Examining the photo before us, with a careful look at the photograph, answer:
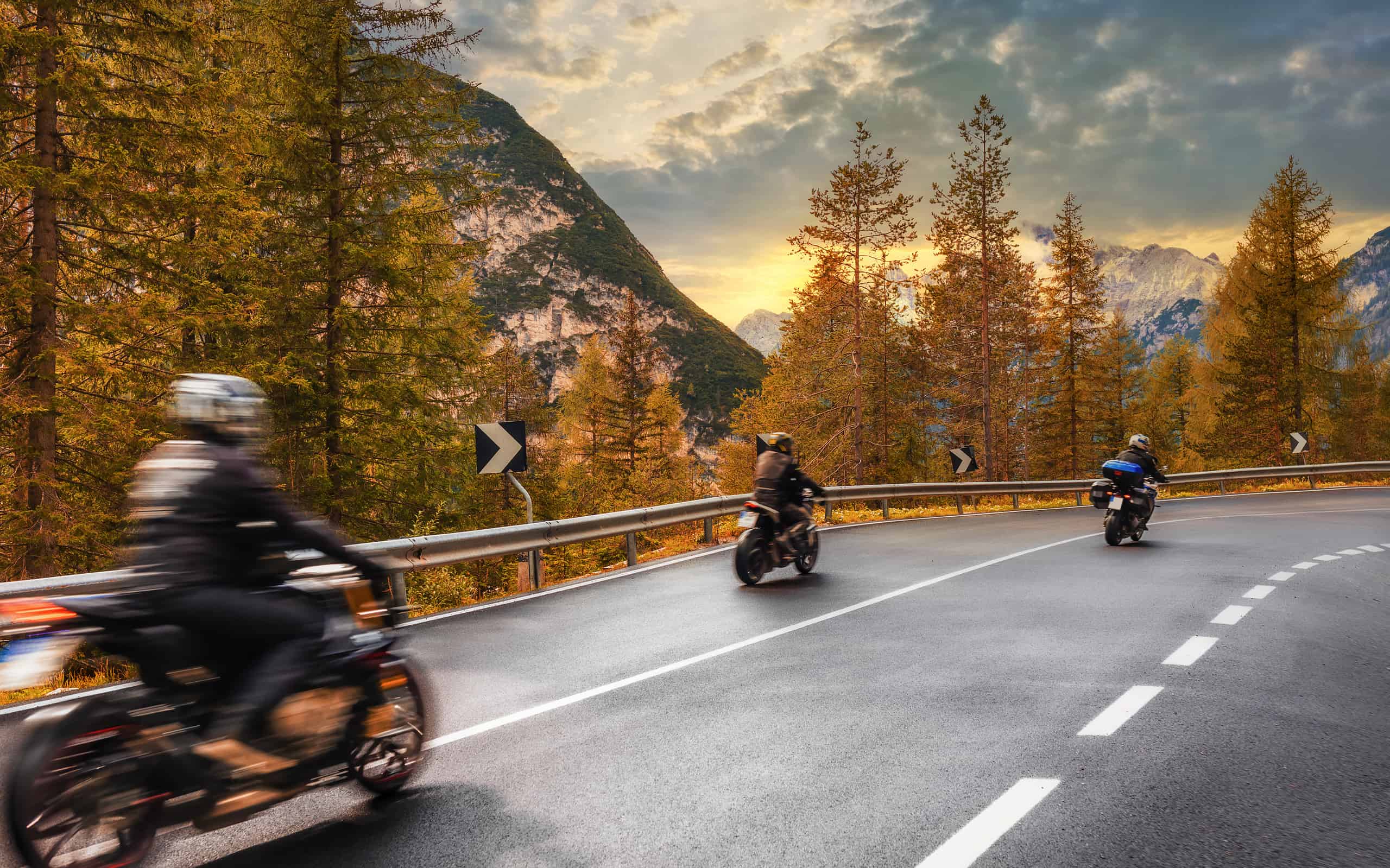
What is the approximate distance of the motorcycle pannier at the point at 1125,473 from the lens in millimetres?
14133

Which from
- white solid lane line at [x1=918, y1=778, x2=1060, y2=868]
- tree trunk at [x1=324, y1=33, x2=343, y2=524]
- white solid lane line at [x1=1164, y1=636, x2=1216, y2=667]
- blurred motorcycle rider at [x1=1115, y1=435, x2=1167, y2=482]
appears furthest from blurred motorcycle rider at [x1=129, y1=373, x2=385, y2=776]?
blurred motorcycle rider at [x1=1115, y1=435, x2=1167, y2=482]

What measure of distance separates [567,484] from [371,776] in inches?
1533

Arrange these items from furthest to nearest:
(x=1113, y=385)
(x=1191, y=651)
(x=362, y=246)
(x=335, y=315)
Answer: (x=1113, y=385) → (x=362, y=246) → (x=335, y=315) → (x=1191, y=651)

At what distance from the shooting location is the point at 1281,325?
43.1m

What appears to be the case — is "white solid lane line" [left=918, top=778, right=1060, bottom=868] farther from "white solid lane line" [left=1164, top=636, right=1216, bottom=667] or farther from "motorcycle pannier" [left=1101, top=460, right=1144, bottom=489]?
"motorcycle pannier" [left=1101, top=460, right=1144, bottom=489]

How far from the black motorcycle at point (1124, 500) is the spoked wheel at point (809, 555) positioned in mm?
5766

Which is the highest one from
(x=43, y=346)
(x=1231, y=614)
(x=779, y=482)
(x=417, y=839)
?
(x=43, y=346)

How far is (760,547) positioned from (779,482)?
0.86 meters

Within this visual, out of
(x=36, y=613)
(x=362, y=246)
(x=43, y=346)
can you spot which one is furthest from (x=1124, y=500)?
(x=43, y=346)

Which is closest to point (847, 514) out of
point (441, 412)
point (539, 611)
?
point (441, 412)

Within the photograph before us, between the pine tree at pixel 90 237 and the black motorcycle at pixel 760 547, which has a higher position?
the pine tree at pixel 90 237

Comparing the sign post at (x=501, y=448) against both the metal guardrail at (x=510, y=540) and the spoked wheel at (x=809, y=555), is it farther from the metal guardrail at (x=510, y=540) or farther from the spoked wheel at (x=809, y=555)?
the spoked wheel at (x=809, y=555)

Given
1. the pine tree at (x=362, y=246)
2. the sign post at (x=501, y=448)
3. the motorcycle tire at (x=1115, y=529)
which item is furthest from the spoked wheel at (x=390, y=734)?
the motorcycle tire at (x=1115, y=529)

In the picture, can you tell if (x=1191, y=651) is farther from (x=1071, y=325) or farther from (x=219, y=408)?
(x=1071, y=325)
